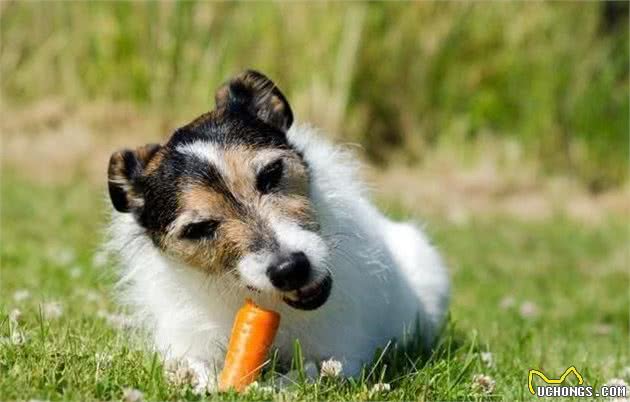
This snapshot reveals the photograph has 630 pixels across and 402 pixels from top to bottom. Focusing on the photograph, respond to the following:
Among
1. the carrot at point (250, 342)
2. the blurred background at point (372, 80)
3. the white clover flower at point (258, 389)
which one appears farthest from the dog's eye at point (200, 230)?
the blurred background at point (372, 80)

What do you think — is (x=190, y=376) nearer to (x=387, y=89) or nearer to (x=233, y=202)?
(x=233, y=202)

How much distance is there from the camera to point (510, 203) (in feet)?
46.8

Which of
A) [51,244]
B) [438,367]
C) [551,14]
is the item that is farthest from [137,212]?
[551,14]

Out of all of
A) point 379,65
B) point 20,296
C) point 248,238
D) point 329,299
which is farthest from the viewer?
point 379,65

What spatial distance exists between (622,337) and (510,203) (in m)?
6.50

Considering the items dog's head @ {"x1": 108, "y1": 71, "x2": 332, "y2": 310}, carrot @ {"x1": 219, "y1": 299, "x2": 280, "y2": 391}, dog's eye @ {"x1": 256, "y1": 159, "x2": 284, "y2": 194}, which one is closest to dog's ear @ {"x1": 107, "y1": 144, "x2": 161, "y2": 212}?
dog's head @ {"x1": 108, "y1": 71, "x2": 332, "y2": 310}

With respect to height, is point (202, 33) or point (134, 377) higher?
point (202, 33)

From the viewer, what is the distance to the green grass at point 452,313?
14.7 feet

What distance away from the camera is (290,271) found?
4.52 metres

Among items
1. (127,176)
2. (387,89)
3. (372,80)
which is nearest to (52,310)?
(127,176)

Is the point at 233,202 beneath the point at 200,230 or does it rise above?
above

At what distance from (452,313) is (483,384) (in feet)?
10.1

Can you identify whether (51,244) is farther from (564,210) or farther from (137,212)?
(564,210)

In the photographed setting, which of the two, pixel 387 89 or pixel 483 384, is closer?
pixel 483 384
